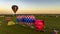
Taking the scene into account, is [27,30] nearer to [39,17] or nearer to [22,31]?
[22,31]

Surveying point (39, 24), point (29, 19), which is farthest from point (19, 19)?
point (39, 24)

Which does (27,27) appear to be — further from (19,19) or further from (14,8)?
(14,8)

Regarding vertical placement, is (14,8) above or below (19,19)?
above

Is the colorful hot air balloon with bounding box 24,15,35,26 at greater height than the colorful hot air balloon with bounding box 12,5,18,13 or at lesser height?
lesser

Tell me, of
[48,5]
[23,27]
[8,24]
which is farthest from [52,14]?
[8,24]

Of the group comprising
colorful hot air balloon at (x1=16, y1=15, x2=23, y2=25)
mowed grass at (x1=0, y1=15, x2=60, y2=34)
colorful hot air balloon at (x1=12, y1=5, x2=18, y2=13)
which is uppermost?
colorful hot air balloon at (x1=12, y1=5, x2=18, y2=13)

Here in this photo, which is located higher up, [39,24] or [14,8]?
[14,8]

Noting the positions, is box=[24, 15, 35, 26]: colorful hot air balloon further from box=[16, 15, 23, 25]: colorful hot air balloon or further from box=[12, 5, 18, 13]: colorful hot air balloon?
box=[12, 5, 18, 13]: colorful hot air balloon

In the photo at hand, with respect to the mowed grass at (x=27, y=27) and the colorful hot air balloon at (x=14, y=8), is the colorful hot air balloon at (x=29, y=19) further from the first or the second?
the colorful hot air balloon at (x=14, y=8)

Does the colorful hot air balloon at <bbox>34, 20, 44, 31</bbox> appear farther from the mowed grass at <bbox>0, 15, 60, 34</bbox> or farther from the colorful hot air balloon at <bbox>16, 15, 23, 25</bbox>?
the colorful hot air balloon at <bbox>16, 15, 23, 25</bbox>

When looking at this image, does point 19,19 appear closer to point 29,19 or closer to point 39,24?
point 29,19

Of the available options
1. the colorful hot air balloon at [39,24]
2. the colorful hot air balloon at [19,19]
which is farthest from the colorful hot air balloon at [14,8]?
the colorful hot air balloon at [39,24]

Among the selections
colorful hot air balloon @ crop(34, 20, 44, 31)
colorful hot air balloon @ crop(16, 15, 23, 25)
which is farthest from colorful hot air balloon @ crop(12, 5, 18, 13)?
colorful hot air balloon @ crop(34, 20, 44, 31)
